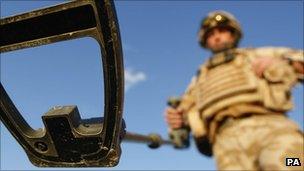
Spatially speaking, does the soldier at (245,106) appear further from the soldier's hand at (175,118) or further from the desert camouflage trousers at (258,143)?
the soldier's hand at (175,118)

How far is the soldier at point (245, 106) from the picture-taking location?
3279 millimetres

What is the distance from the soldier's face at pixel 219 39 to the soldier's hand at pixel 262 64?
0.53 m

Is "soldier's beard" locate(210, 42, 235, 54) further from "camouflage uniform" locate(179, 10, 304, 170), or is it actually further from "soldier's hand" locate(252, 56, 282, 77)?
"soldier's hand" locate(252, 56, 282, 77)

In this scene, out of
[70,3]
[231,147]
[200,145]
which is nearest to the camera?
[70,3]

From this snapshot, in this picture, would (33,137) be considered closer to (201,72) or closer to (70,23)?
(70,23)

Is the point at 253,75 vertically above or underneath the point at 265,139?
above

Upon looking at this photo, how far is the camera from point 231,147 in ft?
11.8

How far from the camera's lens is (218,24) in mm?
4473

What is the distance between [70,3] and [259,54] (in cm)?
348

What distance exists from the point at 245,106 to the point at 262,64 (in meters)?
0.47

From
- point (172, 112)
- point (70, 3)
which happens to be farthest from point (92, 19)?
point (172, 112)

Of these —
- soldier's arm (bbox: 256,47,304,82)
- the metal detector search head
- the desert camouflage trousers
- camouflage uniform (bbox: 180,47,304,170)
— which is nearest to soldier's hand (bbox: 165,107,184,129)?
camouflage uniform (bbox: 180,47,304,170)

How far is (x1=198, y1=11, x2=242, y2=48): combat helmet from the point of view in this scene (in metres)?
4.50

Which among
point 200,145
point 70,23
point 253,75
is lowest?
point 200,145
